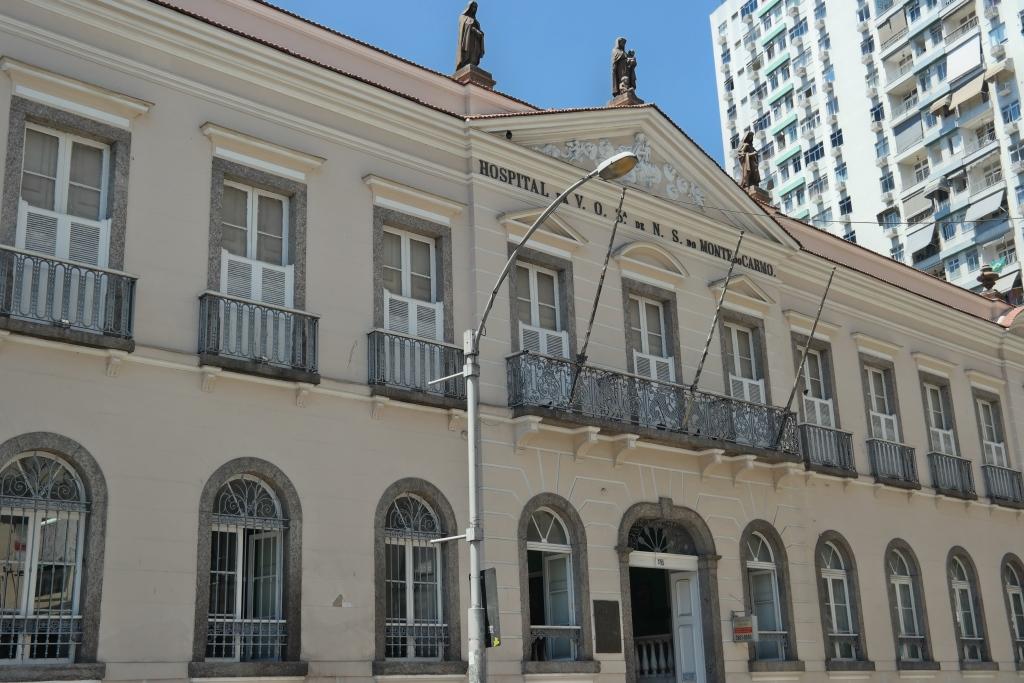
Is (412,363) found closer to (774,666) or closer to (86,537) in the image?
(86,537)

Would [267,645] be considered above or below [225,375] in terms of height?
below

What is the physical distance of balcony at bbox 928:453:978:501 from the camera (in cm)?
2562

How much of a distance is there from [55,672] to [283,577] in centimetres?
309

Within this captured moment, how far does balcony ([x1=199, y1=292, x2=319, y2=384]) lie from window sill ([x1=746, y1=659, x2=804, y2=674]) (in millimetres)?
9291

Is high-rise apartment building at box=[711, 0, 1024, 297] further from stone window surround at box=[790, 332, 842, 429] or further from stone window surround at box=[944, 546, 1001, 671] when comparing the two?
stone window surround at box=[790, 332, 842, 429]

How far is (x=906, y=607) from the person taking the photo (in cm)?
2414

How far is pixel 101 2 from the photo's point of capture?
1477cm

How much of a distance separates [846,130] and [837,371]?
3985 centimetres

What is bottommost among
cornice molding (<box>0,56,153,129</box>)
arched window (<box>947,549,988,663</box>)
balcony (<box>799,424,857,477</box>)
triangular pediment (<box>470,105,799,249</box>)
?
arched window (<box>947,549,988,663</box>)

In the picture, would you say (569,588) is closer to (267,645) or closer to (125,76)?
(267,645)

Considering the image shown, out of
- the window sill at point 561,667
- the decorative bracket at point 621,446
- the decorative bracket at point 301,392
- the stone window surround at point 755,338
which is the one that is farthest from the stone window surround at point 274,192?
the stone window surround at point 755,338

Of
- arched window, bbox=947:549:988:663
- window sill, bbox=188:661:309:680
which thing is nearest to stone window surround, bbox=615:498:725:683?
window sill, bbox=188:661:309:680

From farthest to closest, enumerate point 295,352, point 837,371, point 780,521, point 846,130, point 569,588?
point 846,130
point 837,371
point 780,521
point 569,588
point 295,352

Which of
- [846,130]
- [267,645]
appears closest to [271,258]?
[267,645]
